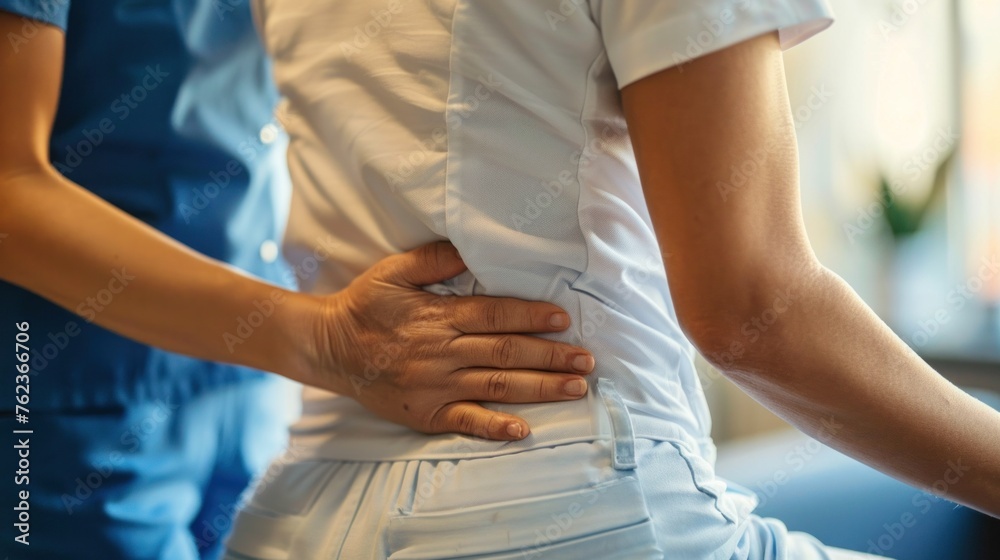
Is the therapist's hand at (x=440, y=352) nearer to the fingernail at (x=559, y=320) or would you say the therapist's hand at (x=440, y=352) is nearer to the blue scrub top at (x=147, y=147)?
the fingernail at (x=559, y=320)

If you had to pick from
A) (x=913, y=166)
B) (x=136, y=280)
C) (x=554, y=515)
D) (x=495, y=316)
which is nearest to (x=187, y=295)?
(x=136, y=280)

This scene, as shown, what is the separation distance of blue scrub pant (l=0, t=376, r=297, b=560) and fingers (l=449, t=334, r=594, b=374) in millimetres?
478

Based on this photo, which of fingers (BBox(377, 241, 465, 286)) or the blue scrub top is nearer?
fingers (BBox(377, 241, 465, 286))

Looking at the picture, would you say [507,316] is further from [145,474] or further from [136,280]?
[145,474]

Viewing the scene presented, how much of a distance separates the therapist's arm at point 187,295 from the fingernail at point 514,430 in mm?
76

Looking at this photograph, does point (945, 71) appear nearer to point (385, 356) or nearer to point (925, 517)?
point (925, 517)

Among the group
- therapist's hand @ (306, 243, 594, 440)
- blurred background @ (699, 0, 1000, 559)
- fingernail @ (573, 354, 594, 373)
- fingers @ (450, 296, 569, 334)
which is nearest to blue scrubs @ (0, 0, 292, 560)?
therapist's hand @ (306, 243, 594, 440)

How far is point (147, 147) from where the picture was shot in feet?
3.21

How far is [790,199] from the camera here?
61 cm

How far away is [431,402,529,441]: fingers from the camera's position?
0.66 m

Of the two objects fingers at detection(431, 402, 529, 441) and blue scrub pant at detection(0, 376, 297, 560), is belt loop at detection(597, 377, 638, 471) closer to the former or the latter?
fingers at detection(431, 402, 529, 441)

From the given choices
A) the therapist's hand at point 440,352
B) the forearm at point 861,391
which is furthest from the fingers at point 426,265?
the forearm at point 861,391

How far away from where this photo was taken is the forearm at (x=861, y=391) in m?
0.61

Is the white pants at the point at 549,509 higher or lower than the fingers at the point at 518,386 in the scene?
lower
